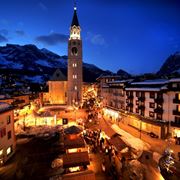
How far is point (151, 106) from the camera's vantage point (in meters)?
35.7

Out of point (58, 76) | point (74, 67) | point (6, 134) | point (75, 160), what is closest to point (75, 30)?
point (74, 67)

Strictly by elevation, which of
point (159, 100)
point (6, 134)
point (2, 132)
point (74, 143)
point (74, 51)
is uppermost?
point (74, 51)

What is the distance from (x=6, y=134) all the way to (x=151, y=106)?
27962mm

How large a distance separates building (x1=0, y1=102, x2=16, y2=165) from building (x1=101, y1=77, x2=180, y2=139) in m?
24.9

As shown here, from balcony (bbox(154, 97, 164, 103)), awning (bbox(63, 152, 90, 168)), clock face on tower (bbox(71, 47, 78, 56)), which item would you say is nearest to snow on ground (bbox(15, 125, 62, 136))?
awning (bbox(63, 152, 90, 168))

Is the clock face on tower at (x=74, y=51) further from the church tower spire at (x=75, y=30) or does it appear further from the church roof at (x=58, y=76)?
the church roof at (x=58, y=76)

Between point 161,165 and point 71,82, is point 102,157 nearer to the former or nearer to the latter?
point 161,165

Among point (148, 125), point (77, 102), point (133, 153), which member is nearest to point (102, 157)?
point (133, 153)

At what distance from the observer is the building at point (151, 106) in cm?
3105

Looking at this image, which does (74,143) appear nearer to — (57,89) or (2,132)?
(2,132)

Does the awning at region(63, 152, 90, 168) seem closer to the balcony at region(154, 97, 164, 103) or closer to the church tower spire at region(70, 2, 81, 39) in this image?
the balcony at region(154, 97, 164, 103)

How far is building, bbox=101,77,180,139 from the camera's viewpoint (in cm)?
3105

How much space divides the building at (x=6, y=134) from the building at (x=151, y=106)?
982 inches

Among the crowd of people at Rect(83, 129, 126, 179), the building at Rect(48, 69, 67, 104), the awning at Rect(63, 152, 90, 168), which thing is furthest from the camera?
the building at Rect(48, 69, 67, 104)
